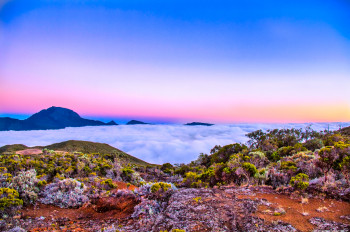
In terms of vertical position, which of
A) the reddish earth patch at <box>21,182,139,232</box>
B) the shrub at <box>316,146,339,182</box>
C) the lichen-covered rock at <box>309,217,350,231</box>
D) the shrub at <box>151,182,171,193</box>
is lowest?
the reddish earth patch at <box>21,182,139,232</box>

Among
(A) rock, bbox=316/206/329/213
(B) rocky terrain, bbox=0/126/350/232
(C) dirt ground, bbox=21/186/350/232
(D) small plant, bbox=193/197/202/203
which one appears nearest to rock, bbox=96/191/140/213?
(B) rocky terrain, bbox=0/126/350/232

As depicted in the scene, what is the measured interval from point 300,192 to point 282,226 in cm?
279

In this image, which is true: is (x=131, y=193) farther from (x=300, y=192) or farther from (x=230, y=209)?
(x=300, y=192)

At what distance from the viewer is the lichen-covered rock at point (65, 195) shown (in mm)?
7574

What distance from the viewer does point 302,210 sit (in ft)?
17.3

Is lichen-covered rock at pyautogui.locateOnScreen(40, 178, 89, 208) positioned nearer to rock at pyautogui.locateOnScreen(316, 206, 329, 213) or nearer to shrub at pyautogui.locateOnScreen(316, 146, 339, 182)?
rock at pyautogui.locateOnScreen(316, 206, 329, 213)

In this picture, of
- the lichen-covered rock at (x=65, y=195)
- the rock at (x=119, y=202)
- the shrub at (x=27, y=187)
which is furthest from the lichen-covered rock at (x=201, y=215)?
the shrub at (x=27, y=187)

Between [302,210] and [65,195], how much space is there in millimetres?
8305

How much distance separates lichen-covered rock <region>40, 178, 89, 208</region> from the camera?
7.57 metres

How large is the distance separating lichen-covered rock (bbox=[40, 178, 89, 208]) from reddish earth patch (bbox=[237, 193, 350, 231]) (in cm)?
655

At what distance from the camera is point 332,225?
4.29 metres

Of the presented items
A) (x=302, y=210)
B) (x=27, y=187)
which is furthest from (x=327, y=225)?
(x=27, y=187)

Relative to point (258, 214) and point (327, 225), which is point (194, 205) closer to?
point (258, 214)

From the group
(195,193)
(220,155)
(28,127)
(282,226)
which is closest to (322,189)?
(282,226)
